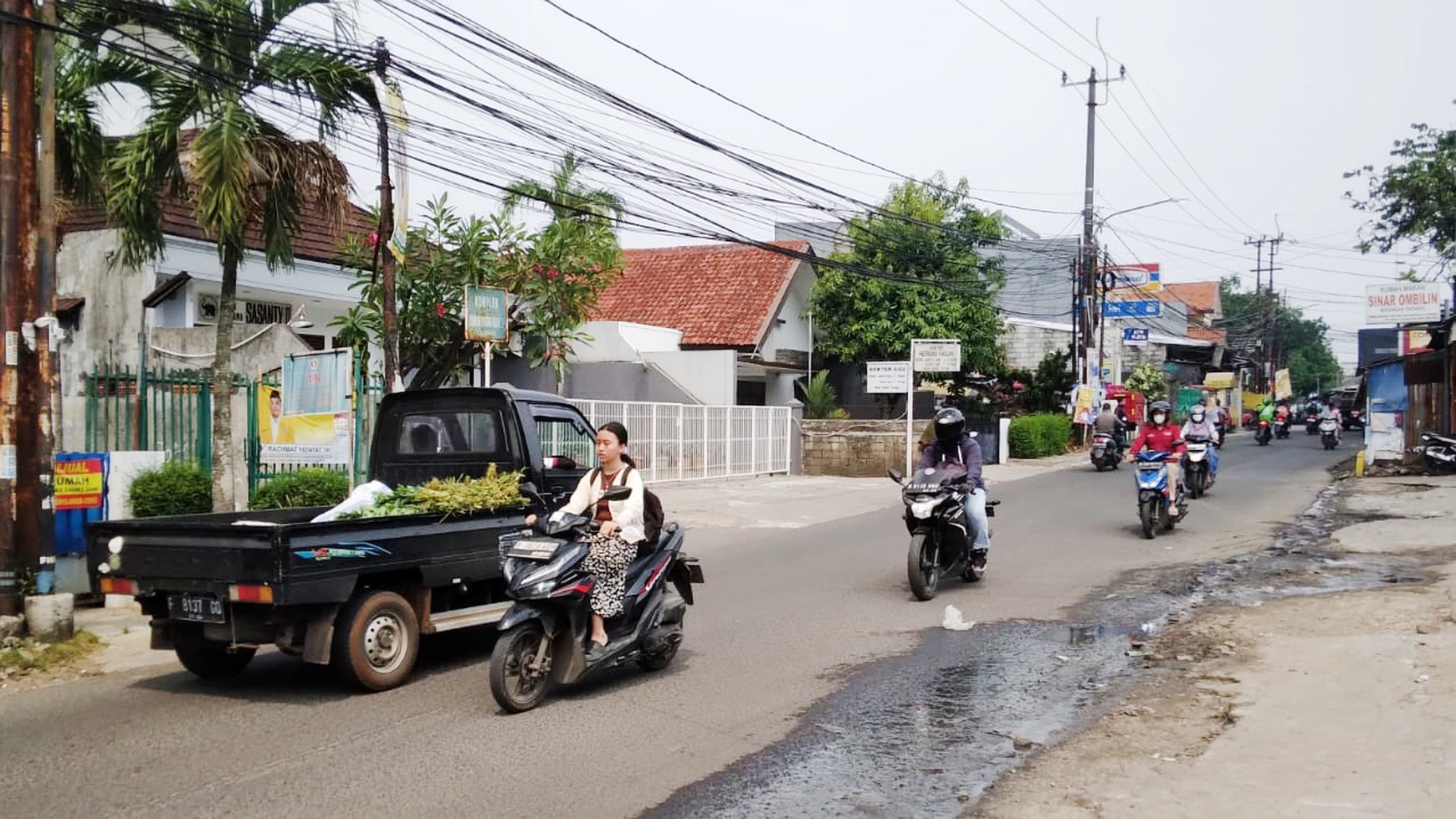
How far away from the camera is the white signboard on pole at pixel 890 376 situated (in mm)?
25484

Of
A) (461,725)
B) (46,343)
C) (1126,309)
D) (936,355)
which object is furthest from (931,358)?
(461,725)

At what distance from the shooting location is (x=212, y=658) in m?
7.50

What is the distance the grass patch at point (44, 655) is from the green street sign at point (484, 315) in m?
6.02

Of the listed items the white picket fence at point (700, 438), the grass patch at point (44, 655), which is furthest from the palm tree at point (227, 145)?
the white picket fence at point (700, 438)

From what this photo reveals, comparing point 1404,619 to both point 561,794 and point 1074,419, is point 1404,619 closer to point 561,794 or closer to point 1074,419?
point 561,794

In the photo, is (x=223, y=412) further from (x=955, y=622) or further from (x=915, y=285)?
(x=915, y=285)

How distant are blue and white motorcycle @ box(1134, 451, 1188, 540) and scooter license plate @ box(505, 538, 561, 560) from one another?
9.86m

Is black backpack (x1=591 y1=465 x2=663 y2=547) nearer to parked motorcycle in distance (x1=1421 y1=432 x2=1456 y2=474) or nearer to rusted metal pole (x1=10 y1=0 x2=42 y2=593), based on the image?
rusted metal pole (x1=10 y1=0 x2=42 y2=593)

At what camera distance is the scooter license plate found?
260 inches

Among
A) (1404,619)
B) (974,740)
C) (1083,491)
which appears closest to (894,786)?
(974,740)

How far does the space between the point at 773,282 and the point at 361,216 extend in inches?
481

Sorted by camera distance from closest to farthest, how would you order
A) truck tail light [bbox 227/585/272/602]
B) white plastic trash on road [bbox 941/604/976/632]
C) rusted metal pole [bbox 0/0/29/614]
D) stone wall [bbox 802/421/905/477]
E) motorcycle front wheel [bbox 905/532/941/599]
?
truck tail light [bbox 227/585/272/602] → rusted metal pole [bbox 0/0/29/614] → white plastic trash on road [bbox 941/604/976/632] → motorcycle front wheel [bbox 905/532/941/599] → stone wall [bbox 802/421/905/477]

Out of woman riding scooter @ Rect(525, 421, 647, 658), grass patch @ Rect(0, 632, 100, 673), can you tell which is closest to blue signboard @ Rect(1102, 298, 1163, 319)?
woman riding scooter @ Rect(525, 421, 647, 658)

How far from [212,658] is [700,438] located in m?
17.2
